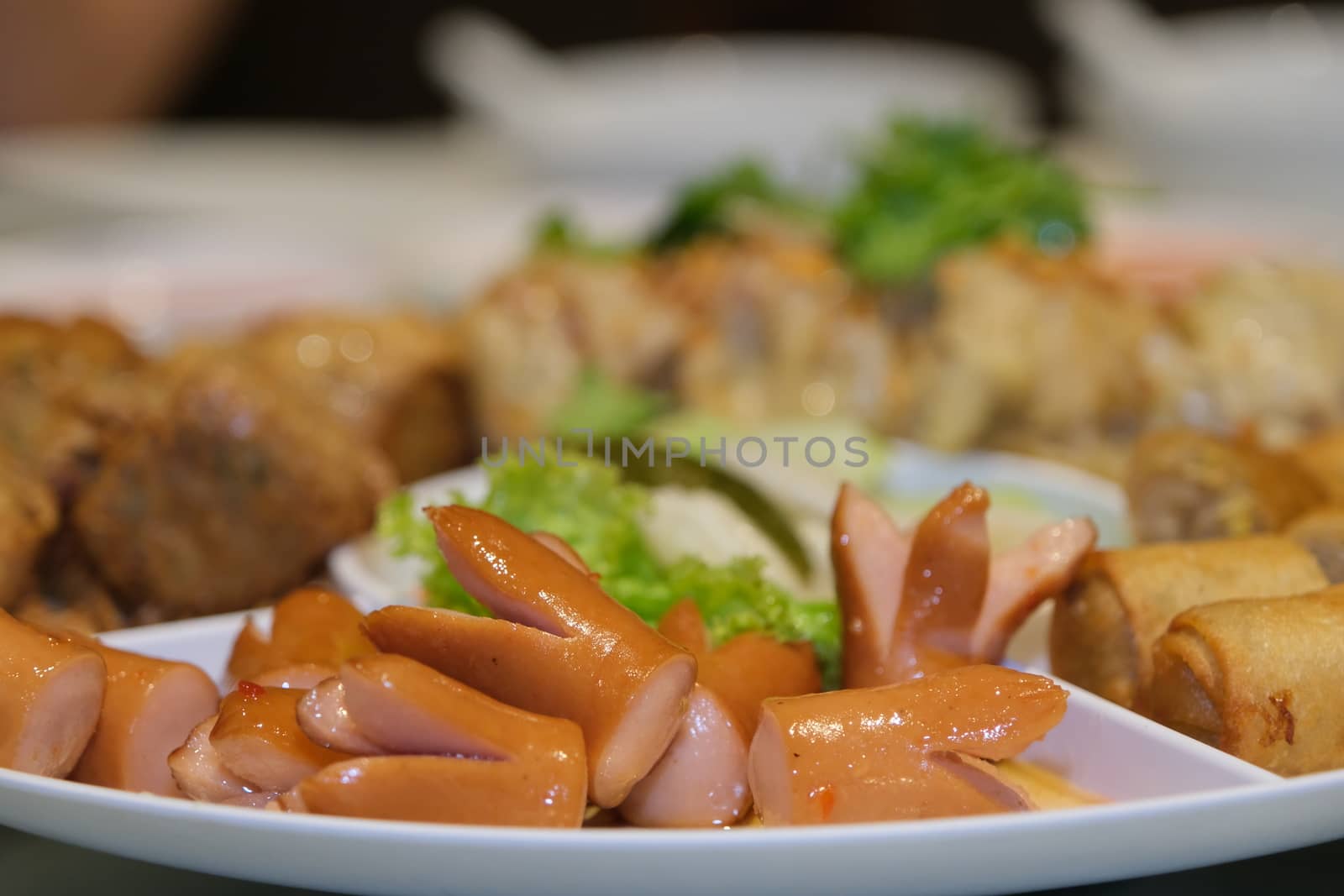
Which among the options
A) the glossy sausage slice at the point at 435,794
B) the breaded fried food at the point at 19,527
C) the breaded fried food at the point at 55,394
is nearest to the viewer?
the glossy sausage slice at the point at 435,794

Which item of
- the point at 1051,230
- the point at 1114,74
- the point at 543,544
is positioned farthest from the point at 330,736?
the point at 1114,74

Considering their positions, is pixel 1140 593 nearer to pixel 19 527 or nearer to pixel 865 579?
pixel 865 579

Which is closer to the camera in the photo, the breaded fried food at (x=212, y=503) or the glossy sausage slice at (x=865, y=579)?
the glossy sausage slice at (x=865, y=579)

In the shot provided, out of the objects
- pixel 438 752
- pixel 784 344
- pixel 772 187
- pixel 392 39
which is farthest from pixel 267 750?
pixel 392 39

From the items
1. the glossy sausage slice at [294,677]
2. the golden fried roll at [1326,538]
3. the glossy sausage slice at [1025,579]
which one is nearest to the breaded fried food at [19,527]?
the glossy sausage slice at [294,677]

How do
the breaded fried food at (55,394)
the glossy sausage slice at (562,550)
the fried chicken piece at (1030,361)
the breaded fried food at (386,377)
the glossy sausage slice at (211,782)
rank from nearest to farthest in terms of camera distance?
1. the glossy sausage slice at (211,782)
2. the glossy sausage slice at (562,550)
3. the breaded fried food at (55,394)
4. the fried chicken piece at (1030,361)
5. the breaded fried food at (386,377)

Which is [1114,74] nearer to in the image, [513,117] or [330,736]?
[513,117]

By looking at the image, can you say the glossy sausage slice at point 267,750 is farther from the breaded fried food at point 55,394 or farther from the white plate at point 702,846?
the breaded fried food at point 55,394
